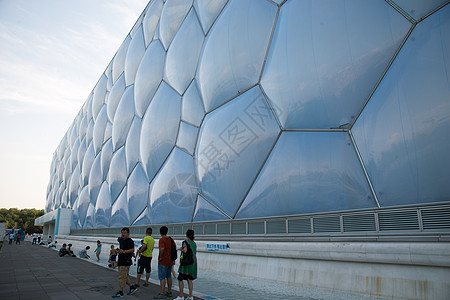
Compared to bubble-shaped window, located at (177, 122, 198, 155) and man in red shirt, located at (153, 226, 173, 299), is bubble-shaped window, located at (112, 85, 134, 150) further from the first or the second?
man in red shirt, located at (153, 226, 173, 299)

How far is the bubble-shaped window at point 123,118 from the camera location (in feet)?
50.0

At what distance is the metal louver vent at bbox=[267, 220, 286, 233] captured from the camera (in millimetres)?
5868

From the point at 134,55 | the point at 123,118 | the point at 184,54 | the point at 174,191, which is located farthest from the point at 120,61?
the point at 174,191

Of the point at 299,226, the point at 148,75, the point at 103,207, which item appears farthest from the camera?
the point at 103,207

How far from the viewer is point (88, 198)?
21.2 meters

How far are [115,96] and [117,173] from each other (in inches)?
202

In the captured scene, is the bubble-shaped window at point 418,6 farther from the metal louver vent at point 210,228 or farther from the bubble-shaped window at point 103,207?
the bubble-shaped window at point 103,207

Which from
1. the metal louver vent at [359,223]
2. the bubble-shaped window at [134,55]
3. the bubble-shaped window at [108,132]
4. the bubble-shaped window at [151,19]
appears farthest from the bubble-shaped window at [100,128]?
the metal louver vent at [359,223]

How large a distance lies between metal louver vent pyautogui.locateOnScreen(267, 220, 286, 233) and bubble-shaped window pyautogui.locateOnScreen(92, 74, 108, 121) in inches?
725

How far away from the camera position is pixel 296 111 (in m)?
5.96

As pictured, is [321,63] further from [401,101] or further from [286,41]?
[401,101]

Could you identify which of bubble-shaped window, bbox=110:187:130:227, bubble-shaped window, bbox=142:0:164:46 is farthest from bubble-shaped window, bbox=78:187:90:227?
bubble-shaped window, bbox=142:0:164:46

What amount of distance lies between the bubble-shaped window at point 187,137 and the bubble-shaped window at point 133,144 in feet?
13.5

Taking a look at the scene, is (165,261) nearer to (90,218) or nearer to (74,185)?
(90,218)
